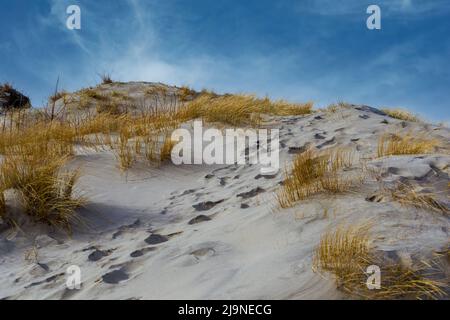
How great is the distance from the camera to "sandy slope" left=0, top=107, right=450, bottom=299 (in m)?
2.18

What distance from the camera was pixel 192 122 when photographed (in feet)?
23.3

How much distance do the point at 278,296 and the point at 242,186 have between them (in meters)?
→ 2.22

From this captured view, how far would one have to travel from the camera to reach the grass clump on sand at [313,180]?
3.15 m

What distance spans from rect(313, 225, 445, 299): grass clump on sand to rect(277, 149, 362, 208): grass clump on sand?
0.98 m

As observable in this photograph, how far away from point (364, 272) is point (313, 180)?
1.43 m

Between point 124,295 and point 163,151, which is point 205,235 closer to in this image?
point 124,295

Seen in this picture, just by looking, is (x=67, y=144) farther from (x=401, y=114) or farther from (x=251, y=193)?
(x=401, y=114)

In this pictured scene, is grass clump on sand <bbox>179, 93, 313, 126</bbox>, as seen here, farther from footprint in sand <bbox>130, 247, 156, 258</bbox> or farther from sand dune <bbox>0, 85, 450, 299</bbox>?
footprint in sand <bbox>130, 247, 156, 258</bbox>

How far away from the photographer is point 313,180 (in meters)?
3.35

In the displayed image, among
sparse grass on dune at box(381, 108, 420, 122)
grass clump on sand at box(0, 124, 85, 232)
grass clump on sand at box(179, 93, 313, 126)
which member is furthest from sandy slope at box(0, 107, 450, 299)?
sparse grass on dune at box(381, 108, 420, 122)

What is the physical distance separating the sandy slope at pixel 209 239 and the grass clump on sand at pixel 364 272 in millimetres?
67

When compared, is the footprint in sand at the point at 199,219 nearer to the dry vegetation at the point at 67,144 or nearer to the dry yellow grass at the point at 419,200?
the dry vegetation at the point at 67,144

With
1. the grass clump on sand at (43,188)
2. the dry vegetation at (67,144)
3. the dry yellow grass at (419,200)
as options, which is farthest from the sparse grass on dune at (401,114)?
the grass clump on sand at (43,188)

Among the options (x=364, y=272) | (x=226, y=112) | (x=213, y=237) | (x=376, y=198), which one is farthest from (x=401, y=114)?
(x=364, y=272)
